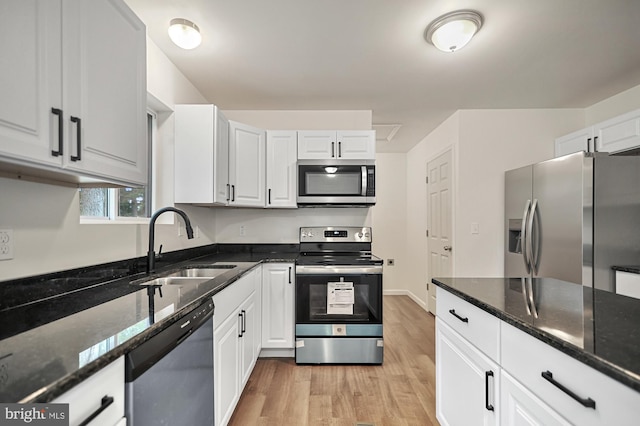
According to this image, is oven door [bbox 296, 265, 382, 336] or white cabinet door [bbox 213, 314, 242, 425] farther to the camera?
oven door [bbox 296, 265, 382, 336]

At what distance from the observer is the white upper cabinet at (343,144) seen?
2.84 m

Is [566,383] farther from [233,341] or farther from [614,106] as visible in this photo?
[614,106]

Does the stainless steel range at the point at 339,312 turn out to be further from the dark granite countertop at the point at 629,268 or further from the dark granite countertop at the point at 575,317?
the dark granite countertop at the point at 629,268

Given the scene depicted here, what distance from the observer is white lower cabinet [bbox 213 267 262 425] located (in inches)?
58.7

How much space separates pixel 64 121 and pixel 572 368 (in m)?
1.64

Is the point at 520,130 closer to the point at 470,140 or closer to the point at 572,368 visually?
the point at 470,140

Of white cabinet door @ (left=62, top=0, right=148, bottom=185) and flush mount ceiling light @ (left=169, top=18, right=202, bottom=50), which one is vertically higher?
flush mount ceiling light @ (left=169, top=18, right=202, bottom=50)

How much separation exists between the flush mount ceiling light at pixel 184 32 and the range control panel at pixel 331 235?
6.23 feet

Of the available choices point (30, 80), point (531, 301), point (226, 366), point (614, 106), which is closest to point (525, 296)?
point (531, 301)

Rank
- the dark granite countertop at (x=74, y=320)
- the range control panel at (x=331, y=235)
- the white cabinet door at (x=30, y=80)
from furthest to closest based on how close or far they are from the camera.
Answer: the range control panel at (x=331, y=235) → the white cabinet door at (x=30, y=80) → the dark granite countertop at (x=74, y=320)

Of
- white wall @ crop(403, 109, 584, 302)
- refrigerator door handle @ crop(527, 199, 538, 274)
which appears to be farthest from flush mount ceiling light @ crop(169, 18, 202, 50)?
refrigerator door handle @ crop(527, 199, 538, 274)

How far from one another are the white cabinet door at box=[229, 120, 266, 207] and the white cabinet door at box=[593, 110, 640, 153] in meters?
2.98

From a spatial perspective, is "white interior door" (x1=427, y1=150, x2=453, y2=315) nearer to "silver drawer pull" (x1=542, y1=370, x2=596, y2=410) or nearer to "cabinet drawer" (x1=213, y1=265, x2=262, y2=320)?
"cabinet drawer" (x1=213, y1=265, x2=262, y2=320)

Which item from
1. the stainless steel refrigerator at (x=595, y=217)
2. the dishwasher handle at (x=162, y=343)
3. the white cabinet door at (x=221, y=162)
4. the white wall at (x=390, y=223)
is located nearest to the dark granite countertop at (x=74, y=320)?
the dishwasher handle at (x=162, y=343)
